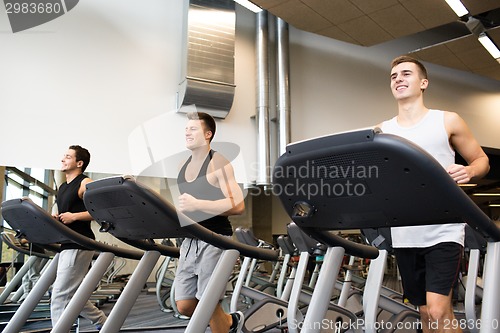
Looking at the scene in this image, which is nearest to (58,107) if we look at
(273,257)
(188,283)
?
(188,283)

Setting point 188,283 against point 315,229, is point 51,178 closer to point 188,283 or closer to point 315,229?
point 188,283

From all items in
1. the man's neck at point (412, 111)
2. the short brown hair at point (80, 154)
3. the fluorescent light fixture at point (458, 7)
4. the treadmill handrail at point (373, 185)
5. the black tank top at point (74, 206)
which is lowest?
the black tank top at point (74, 206)

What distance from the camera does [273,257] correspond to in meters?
1.98

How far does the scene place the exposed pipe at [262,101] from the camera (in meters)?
6.69

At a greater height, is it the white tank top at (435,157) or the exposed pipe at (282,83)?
the exposed pipe at (282,83)

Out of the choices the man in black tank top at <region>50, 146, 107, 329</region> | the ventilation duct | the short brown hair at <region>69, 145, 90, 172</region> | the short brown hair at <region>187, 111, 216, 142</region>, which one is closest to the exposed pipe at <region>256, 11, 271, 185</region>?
the ventilation duct

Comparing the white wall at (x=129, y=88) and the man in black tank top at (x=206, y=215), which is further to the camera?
the white wall at (x=129, y=88)

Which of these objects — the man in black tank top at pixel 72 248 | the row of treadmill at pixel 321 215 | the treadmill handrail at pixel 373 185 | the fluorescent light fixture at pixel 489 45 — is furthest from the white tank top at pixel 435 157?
the fluorescent light fixture at pixel 489 45

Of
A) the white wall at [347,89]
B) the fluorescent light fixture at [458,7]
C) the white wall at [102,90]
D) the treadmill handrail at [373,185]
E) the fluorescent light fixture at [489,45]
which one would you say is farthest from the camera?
the white wall at [347,89]

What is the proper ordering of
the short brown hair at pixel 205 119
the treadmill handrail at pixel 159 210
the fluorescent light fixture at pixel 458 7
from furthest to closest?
the fluorescent light fixture at pixel 458 7 < the short brown hair at pixel 205 119 < the treadmill handrail at pixel 159 210

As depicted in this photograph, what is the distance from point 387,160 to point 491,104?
31.5 ft

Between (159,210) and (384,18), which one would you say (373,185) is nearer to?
(159,210)

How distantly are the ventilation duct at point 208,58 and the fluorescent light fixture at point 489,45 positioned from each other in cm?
353

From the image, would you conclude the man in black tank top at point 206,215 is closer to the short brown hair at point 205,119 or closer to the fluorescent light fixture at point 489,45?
the short brown hair at point 205,119
